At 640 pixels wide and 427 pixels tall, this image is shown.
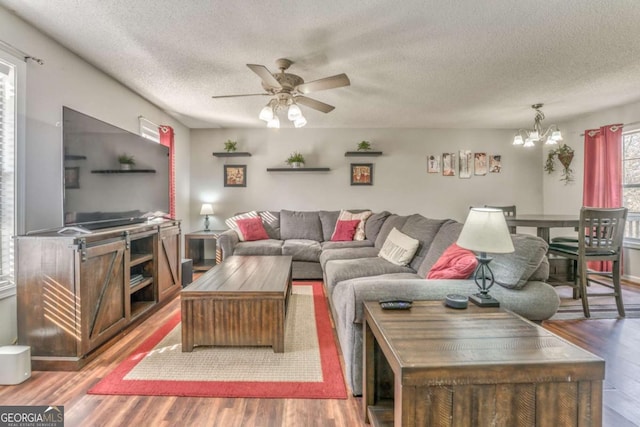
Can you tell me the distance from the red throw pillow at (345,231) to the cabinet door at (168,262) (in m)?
2.17

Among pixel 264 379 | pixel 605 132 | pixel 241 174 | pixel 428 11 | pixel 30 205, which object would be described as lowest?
pixel 264 379

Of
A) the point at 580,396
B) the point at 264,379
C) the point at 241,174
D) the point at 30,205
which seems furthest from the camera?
the point at 241,174

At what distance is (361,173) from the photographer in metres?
5.44

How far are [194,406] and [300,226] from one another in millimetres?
3327

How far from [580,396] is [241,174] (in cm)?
509

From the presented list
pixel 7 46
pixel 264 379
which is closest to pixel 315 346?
pixel 264 379

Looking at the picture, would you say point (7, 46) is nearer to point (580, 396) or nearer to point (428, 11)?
point (428, 11)

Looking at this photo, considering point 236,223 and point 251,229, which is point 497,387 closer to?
point 251,229

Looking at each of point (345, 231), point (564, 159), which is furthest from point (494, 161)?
point (345, 231)

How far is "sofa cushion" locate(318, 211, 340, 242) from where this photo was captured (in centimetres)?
486

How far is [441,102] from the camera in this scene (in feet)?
13.1

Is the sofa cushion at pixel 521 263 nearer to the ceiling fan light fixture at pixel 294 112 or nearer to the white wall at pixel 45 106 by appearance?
the ceiling fan light fixture at pixel 294 112

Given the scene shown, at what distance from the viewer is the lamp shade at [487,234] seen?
60.4 inches

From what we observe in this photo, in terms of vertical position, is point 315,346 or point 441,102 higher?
point 441,102
